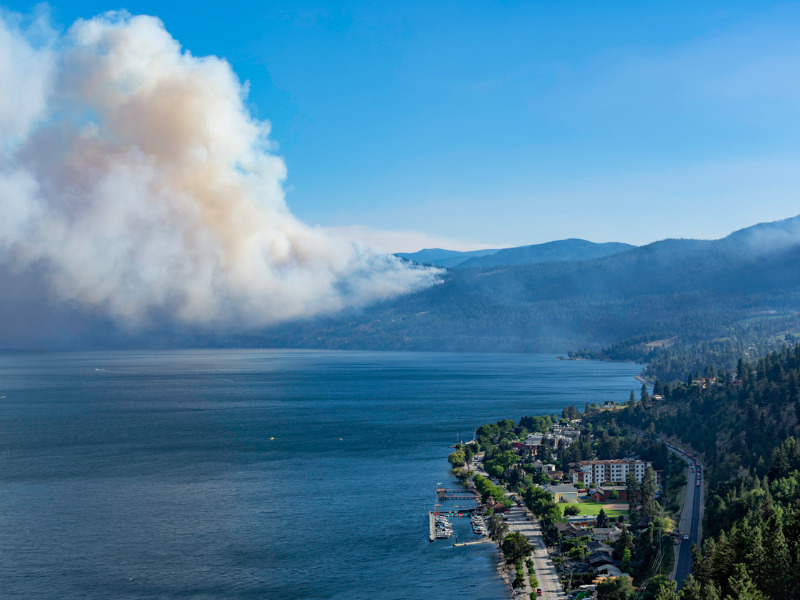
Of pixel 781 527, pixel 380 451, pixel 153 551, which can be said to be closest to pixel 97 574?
pixel 153 551

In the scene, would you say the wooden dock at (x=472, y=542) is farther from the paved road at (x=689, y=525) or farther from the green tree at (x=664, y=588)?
the green tree at (x=664, y=588)

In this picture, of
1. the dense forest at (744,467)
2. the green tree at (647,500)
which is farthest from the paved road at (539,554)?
the dense forest at (744,467)

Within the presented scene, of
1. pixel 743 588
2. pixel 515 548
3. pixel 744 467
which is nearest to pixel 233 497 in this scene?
pixel 515 548

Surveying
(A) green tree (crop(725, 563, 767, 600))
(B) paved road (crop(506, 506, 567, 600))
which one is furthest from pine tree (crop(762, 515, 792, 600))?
(B) paved road (crop(506, 506, 567, 600))

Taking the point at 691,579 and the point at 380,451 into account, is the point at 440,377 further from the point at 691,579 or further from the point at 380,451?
the point at 691,579

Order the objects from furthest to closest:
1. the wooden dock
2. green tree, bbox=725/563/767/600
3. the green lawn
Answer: the green lawn, the wooden dock, green tree, bbox=725/563/767/600

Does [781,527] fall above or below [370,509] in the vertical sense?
above

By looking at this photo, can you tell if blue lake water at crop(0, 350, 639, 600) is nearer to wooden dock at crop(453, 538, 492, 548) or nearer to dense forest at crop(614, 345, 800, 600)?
wooden dock at crop(453, 538, 492, 548)
